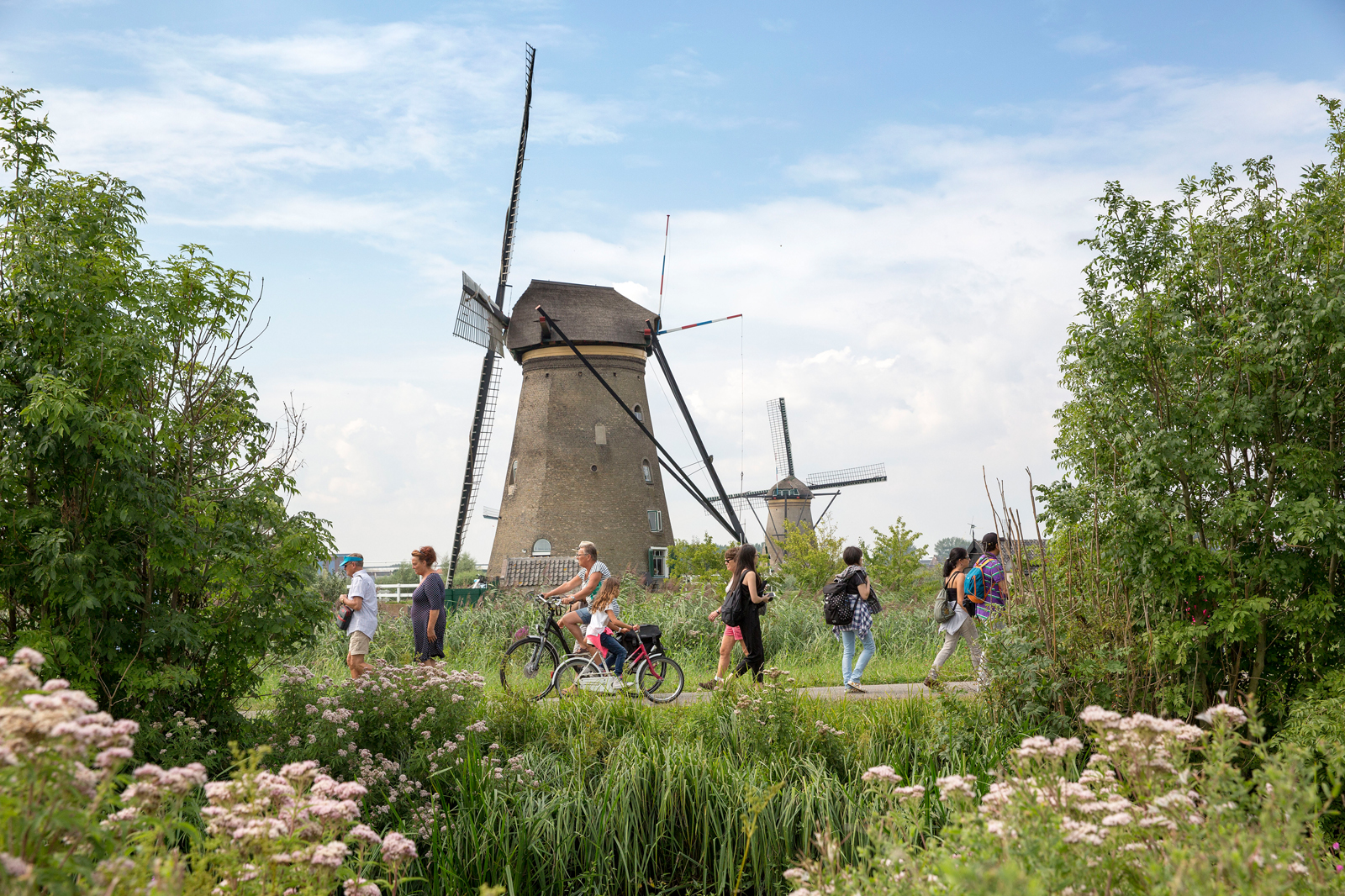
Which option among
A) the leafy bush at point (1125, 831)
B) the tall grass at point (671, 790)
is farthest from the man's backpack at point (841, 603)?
A: the leafy bush at point (1125, 831)

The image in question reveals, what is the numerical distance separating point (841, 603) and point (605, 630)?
237 centimetres

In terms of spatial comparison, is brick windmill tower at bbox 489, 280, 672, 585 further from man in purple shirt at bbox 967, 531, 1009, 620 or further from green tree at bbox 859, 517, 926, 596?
man in purple shirt at bbox 967, 531, 1009, 620

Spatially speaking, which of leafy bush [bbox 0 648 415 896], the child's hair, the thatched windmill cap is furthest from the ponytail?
the thatched windmill cap

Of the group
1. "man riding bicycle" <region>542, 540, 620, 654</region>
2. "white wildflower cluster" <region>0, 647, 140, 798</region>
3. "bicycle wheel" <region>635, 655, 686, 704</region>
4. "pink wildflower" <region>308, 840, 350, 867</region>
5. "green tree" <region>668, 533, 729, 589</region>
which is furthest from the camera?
"green tree" <region>668, 533, 729, 589</region>

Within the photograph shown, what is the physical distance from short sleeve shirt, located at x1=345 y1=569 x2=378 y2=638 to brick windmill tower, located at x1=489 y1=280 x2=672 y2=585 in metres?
15.6

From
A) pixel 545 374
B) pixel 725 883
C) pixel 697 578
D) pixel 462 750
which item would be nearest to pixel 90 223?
pixel 462 750

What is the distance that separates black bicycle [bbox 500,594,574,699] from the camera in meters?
9.72

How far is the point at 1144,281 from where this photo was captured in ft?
20.3

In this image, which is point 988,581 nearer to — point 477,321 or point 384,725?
point 384,725

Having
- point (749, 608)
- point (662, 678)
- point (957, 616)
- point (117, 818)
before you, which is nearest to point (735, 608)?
point (749, 608)

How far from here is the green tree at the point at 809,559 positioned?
20141 millimetres

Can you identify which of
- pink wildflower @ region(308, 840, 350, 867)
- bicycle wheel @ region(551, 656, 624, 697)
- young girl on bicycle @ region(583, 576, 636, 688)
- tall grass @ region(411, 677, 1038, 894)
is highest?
young girl on bicycle @ region(583, 576, 636, 688)

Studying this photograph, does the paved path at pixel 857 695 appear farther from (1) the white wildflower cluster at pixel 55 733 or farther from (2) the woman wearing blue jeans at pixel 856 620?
(1) the white wildflower cluster at pixel 55 733

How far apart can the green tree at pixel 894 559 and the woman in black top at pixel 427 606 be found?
13577 mm
